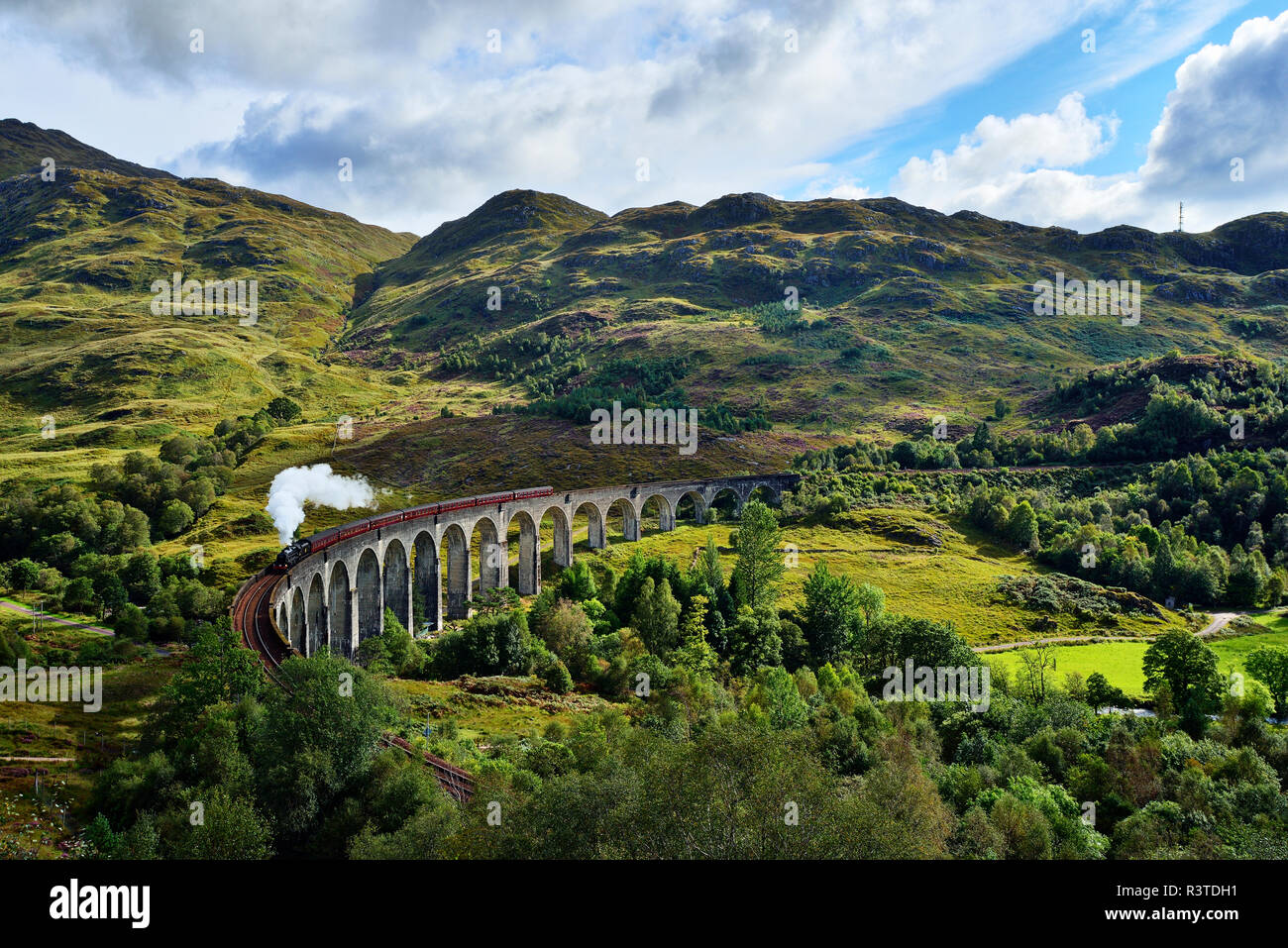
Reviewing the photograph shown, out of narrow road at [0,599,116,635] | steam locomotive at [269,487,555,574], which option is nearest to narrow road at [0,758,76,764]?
steam locomotive at [269,487,555,574]

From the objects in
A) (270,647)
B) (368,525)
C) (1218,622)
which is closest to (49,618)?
(368,525)

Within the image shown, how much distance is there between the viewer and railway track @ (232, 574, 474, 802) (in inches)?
1222

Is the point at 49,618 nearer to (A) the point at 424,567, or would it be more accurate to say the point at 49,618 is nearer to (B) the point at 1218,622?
(A) the point at 424,567

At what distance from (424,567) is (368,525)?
409 inches

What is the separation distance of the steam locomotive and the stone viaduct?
488 mm

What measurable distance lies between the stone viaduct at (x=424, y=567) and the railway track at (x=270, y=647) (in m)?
1.13

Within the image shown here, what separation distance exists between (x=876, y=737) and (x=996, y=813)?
9404 millimetres

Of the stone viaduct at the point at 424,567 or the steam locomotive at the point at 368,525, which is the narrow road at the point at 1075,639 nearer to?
the stone viaduct at the point at 424,567

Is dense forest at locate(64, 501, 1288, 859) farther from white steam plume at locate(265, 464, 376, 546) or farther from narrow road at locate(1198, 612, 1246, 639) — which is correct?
white steam plume at locate(265, 464, 376, 546)

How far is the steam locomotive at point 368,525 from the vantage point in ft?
160

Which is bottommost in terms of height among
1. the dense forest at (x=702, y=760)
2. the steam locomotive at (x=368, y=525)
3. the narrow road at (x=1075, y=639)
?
the narrow road at (x=1075, y=639)

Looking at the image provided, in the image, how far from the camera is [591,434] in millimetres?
137125

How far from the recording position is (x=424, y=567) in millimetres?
69250

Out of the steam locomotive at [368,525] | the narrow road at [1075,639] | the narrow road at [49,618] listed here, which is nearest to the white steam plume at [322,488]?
the steam locomotive at [368,525]
